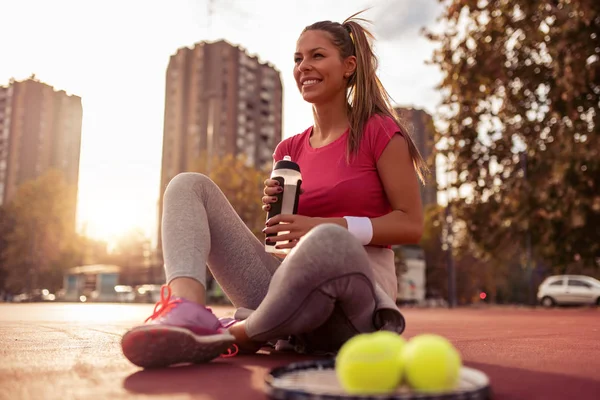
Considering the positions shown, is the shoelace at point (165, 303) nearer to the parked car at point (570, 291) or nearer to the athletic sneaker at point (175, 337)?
the athletic sneaker at point (175, 337)

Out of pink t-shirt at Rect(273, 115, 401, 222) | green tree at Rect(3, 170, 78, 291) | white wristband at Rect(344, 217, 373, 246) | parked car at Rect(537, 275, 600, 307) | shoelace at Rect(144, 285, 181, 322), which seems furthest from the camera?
green tree at Rect(3, 170, 78, 291)

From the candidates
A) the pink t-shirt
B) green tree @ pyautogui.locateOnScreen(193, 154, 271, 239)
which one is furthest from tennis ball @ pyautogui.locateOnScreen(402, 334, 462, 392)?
green tree @ pyautogui.locateOnScreen(193, 154, 271, 239)

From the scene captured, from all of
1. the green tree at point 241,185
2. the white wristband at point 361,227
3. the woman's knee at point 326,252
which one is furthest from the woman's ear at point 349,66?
the green tree at point 241,185

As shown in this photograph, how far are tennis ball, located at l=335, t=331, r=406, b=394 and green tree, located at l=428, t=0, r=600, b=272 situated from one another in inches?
403

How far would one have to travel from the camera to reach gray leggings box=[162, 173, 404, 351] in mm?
2070

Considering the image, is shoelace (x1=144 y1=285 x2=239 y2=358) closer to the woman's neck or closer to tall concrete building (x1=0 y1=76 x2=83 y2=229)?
the woman's neck

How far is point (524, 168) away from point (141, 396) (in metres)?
12.9

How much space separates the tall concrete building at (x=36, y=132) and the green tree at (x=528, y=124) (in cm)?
6078

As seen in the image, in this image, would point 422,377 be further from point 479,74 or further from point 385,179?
point 479,74

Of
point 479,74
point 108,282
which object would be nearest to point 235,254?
point 479,74

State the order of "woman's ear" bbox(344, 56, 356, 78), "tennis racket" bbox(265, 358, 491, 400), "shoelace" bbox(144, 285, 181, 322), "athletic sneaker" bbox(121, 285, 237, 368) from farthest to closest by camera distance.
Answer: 1. "woman's ear" bbox(344, 56, 356, 78)
2. "shoelace" bbox(144, 285, 181, 322)
3. "athletic sneaker" bbox(121, 285, 237, 368)
4. "tennis racket" bbox(265, 358, 491, 400)

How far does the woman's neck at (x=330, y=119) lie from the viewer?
10.1 feet

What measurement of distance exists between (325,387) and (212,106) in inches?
2485

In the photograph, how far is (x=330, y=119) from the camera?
3137 millimetres
